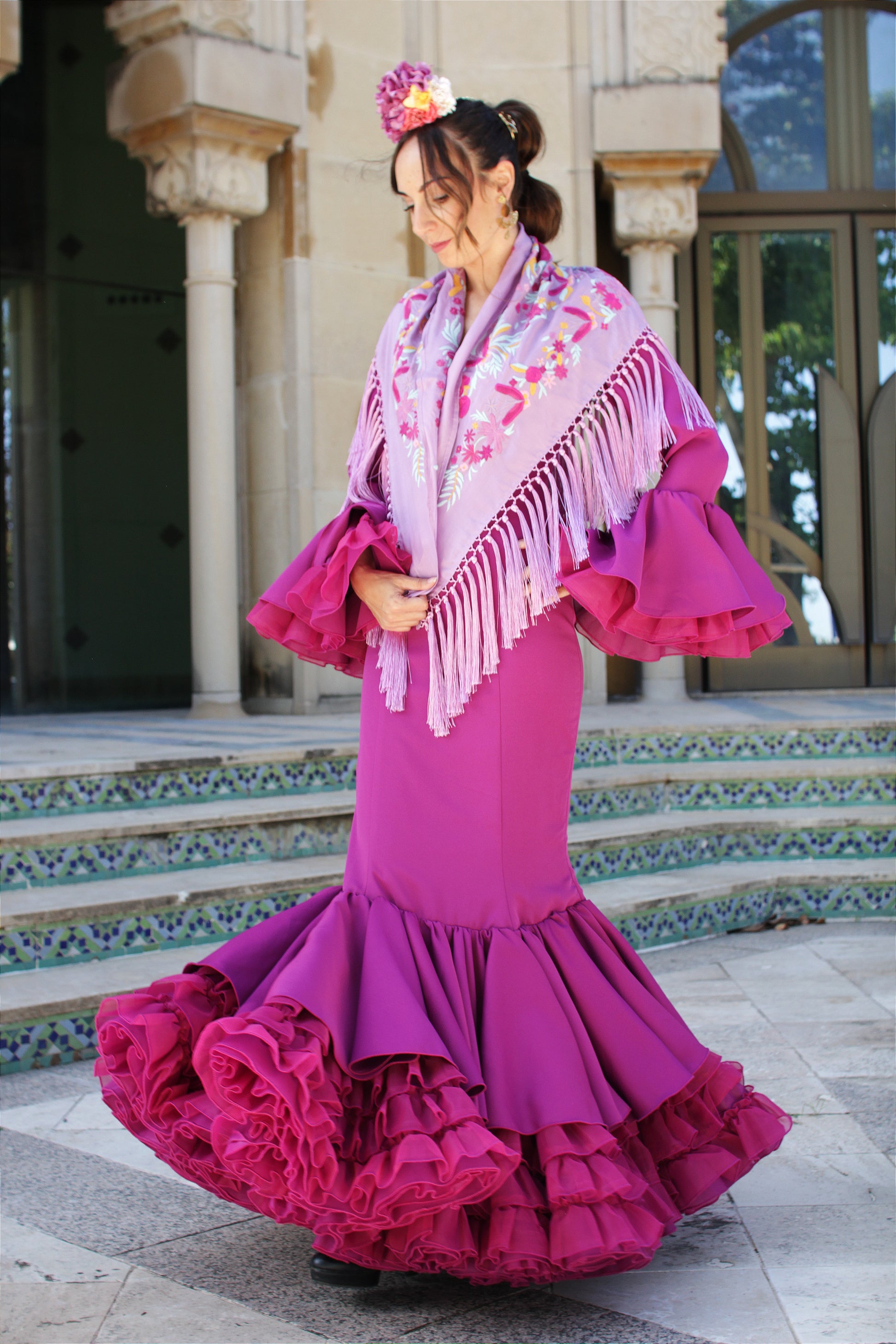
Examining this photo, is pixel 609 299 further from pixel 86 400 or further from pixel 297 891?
pixel 86 400

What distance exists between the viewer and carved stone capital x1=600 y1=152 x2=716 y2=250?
7.34m

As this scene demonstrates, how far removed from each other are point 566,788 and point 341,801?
98.8 inches

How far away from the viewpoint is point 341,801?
15.1 feet

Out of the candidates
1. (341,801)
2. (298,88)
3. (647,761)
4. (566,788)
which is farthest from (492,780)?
(298,88)

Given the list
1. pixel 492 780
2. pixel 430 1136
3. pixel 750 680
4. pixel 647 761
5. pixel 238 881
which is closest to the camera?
pixel 430 1136

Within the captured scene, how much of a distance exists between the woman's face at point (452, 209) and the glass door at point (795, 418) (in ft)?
20.4

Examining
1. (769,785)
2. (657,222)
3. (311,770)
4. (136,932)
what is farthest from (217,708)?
(657,222)

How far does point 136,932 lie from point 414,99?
2421 mm

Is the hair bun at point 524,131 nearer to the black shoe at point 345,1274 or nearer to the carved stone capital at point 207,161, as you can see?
the black shoe at point 345,1274

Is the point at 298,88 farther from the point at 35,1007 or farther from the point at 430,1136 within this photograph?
the point at 430,1136

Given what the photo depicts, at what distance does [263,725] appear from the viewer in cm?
608

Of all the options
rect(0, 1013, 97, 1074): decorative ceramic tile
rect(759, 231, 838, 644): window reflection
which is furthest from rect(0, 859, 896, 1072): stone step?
rect(759, 231, 838, 644): window reflection

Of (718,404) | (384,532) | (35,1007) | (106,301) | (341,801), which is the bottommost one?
(35,1007)

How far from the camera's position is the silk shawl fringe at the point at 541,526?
2033 mm
